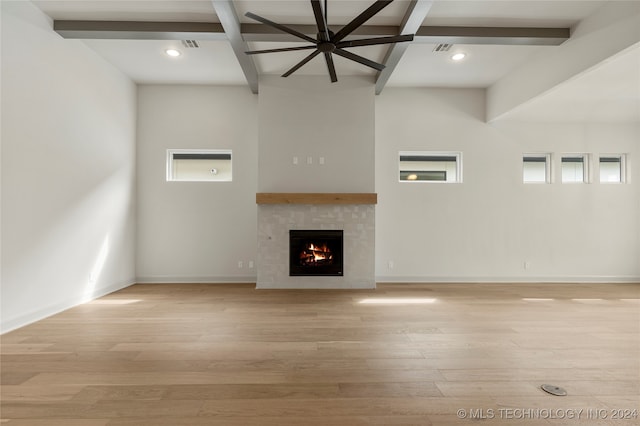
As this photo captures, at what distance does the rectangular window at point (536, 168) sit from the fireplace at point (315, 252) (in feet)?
12.3

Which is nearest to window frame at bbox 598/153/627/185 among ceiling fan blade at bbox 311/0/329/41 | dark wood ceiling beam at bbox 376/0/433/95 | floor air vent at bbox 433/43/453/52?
floor air vent at bbox 433/43/453/52

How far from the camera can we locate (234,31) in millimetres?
3576

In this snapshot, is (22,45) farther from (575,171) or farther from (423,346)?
(575,171)

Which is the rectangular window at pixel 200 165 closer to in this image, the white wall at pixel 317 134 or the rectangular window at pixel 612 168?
the white wall at pixel 317 134

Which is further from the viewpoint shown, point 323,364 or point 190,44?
point 190,44

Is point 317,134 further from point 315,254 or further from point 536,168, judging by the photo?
point 536,168

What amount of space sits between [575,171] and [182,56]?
702 cm

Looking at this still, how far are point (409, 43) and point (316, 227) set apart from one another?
2866 mm

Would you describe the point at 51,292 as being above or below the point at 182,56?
below

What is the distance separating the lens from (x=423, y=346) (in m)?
2.68

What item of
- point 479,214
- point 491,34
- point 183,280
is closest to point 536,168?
point 479,214

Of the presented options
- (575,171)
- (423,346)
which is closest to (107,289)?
(423,346)

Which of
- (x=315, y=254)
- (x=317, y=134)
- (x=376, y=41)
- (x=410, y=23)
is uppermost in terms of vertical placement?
(x=410, y=23)

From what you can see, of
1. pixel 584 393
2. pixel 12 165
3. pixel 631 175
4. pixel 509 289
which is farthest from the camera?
pixel 631 175
